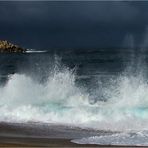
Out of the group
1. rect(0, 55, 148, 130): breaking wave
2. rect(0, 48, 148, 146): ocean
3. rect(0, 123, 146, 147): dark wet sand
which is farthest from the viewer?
rect(0, 55, 148, 130): breaking wave

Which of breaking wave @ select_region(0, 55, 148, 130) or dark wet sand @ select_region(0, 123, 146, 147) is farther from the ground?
breaking wave @ select_region(0, 55, 148, 130)

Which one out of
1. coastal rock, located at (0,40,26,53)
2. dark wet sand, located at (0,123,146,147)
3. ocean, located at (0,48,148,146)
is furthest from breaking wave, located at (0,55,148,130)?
coastal rock, located at (0,40,26,53)

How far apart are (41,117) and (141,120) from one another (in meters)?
3.38

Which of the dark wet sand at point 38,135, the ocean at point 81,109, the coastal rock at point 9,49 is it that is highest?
the coastal rock at point 9,49

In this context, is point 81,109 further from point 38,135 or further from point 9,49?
point 9,49

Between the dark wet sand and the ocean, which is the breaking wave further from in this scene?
the dark wet sand

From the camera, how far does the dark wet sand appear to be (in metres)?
11.6

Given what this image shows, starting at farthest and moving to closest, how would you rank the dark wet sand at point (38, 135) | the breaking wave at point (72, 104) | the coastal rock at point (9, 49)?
→ the coastal rock at point (9, 49), the breaking wave at point (72, 104), the dark wet sand at point (38, 135)

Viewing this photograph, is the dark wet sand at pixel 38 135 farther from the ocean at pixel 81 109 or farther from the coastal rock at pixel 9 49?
the coastal rock at pixel 9 49

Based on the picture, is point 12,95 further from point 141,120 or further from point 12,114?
point 141,120

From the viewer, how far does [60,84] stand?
20.5m

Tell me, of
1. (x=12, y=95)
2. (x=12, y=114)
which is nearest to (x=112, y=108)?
(x=12, y=114)

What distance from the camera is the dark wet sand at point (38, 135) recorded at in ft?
38.2

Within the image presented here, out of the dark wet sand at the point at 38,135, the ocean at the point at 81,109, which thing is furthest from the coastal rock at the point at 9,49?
the dark wet sand at the point at 38,135
